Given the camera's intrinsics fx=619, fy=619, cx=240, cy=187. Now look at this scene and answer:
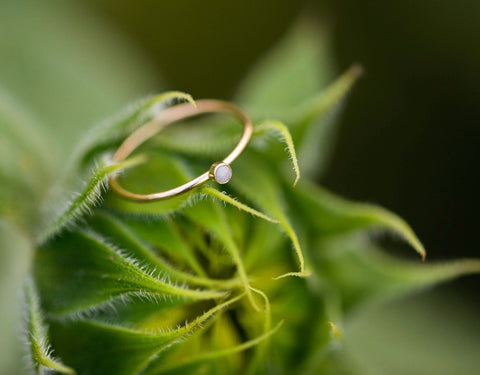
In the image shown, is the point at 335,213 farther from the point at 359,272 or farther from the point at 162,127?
the point at 162,127

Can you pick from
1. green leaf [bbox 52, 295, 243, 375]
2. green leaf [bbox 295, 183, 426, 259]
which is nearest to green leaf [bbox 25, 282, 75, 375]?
green leaf [bbox 52, 295, 243, 375]

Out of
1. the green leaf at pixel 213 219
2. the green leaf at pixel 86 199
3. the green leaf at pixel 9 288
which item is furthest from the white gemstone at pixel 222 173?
the green leaf at pixel 9 288

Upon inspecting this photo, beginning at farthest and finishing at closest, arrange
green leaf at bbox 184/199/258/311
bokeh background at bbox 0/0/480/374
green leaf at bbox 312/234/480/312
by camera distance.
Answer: bokeh background at bbox 0/0/480/374
green leaf at bbox 312/234/480/312
green leaf at bbox 184/199/258/311

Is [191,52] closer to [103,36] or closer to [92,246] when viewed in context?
[103,36]

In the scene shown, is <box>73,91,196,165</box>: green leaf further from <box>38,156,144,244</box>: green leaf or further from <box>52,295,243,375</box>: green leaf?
<box>52,295,243,375</box>: green leaf

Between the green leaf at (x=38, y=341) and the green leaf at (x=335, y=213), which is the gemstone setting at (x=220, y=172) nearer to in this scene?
the green leaf at (x=335, y=213)

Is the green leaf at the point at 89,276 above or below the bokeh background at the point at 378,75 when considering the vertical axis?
above

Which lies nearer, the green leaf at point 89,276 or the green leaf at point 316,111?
the green leaf at point 89,276
